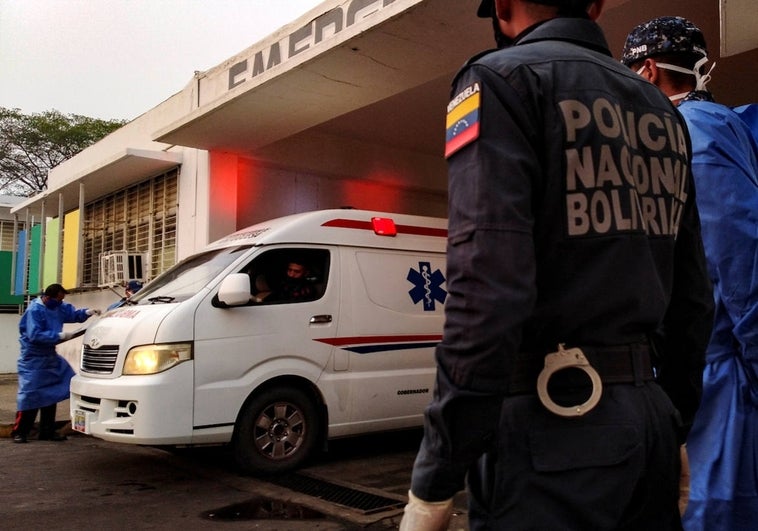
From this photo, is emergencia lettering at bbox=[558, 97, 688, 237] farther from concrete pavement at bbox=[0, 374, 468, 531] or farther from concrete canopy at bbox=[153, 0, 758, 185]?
concrete canopy at bbox=[153, 0, 758, 185]

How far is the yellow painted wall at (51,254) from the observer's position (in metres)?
13.6

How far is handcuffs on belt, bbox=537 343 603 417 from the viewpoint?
130 centimetres

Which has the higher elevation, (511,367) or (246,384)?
(511,367)

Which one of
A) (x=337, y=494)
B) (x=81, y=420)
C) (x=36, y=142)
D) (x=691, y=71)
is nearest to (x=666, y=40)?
(x=691, y=71)

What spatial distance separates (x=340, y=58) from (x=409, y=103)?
2.54 m

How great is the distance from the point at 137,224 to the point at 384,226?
701cm

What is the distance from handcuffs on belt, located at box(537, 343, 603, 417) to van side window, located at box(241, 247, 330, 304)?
5.04 m

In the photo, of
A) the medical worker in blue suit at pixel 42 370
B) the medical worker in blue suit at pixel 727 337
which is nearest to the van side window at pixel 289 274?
the medical worker in blue suit at pixel 42 370

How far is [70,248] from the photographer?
1331 centimetres

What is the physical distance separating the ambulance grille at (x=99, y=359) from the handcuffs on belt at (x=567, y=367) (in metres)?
5.23

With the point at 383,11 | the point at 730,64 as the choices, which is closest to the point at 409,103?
the point at 383,11

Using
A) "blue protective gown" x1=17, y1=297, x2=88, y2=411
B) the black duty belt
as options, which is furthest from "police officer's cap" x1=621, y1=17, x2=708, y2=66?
"blue protective gown" x1=17, y1=297, x2=88, y2=411

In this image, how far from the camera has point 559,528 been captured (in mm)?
1258

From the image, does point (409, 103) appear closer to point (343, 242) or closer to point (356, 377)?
point (343, 242)
